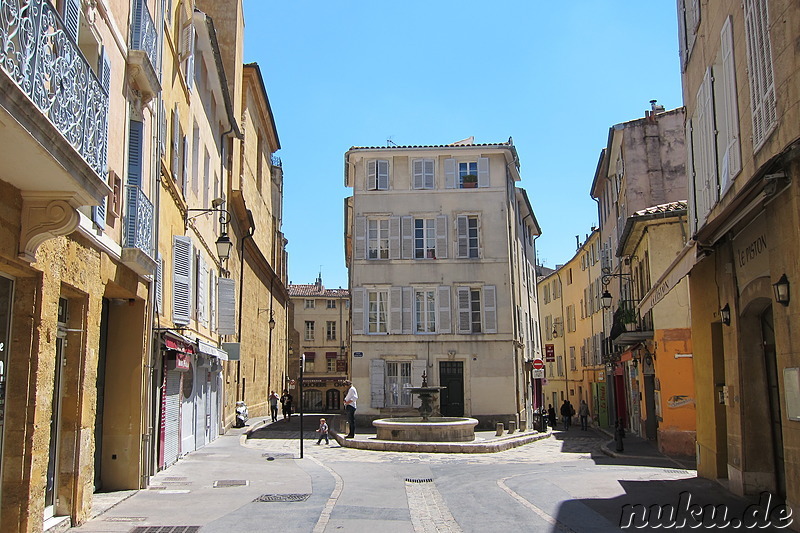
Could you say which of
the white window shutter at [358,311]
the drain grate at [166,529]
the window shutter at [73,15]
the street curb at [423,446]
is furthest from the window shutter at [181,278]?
the white window shutter at [358,311]

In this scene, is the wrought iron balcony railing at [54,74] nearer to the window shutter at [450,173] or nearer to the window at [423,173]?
the window at [423,173]

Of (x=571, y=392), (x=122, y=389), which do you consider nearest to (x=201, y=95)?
(x=122, y=389)

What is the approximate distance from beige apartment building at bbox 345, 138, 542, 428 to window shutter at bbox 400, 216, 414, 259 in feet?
0.13

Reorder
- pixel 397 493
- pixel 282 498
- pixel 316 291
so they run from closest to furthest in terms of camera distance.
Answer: pixel 282 498, pixel 397 493, pixel 316 291

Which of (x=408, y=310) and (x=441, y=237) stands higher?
(x=441, y=237)

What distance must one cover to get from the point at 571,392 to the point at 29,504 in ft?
141

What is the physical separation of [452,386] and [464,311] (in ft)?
9.79

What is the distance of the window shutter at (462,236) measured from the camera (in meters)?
30.2

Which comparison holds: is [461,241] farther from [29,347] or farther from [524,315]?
[29,347]

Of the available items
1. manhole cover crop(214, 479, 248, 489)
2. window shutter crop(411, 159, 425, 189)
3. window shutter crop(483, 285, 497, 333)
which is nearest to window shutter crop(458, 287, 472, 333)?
window shutter crop(483, 285, 497, 333)

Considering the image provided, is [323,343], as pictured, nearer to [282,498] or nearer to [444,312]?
[444,312]

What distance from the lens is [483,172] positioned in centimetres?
3077

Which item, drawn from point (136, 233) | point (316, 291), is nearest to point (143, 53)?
point (136, 233)

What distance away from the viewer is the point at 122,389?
11.2 meters
